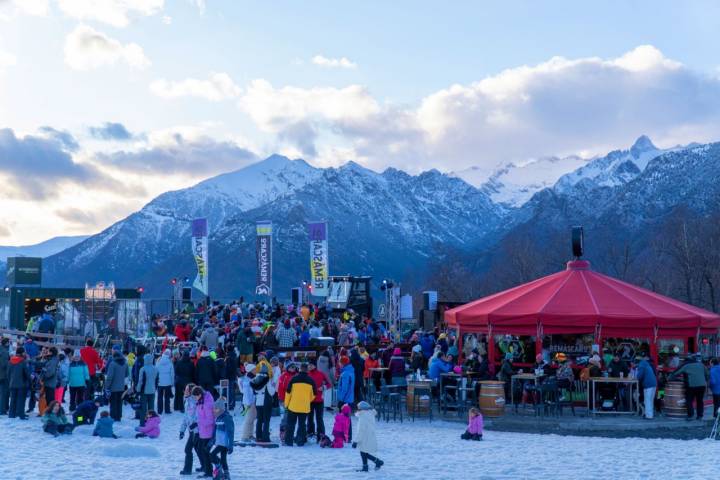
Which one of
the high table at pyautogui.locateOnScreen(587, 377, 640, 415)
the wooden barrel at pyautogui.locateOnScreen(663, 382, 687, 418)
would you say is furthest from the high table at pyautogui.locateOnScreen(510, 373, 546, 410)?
the wooden barrel at pyautogui.locateOnScreen(663, 382, 687, 418)

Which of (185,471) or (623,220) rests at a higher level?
(623,220)

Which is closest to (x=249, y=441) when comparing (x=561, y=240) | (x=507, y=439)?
(x=507, y=439)

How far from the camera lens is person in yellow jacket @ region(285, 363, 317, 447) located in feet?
51.6

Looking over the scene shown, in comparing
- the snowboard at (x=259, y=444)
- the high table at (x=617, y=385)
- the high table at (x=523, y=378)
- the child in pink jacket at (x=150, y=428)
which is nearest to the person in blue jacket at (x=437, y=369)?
the high table at (x=523, y=378)

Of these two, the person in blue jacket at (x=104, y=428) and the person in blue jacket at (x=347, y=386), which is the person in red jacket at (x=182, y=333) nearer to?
the person in blue jacket at (x=104, y=428)

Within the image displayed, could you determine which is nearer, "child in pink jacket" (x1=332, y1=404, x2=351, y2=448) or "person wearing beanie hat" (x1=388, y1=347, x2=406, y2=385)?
"child in pink jacket" (x1=332, y1=404, x2=351, y2=448)

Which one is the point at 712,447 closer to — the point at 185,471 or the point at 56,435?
the point at 185,471

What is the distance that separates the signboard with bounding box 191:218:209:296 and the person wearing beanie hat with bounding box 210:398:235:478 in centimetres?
3124

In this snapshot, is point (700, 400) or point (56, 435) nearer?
point (56, 435)

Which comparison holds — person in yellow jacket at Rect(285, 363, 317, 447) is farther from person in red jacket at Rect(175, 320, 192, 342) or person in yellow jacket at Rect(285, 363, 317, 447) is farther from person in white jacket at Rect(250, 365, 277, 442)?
person in red jacket at Rect(175, 320, 192, 342)

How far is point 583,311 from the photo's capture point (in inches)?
830

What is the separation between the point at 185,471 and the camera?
13.5 metres

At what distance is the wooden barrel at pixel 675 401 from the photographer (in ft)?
65.0

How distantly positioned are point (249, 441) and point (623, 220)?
178577mm
